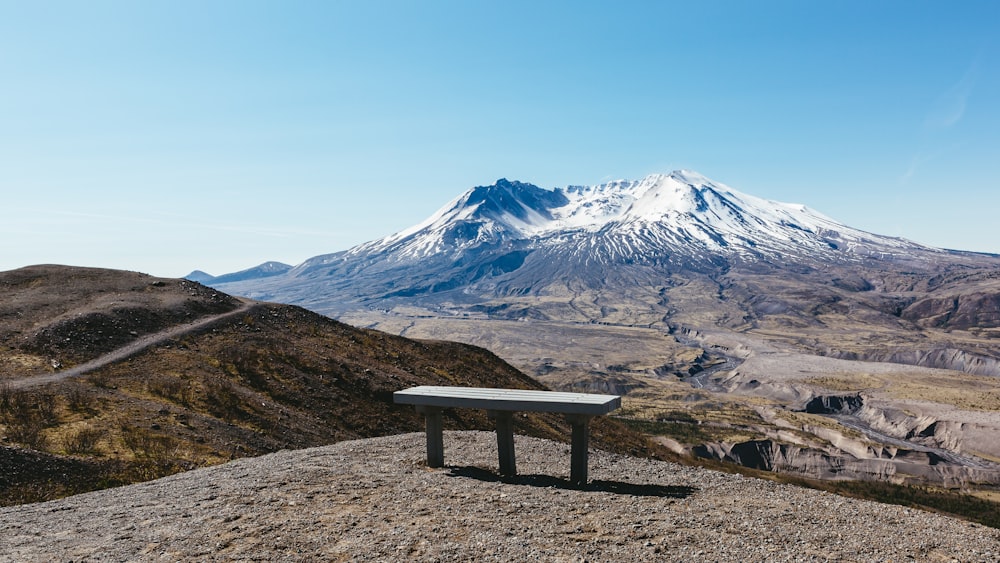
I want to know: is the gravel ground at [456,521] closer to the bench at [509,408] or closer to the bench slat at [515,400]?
the bench at [509,408]

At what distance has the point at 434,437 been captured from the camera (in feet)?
46.4

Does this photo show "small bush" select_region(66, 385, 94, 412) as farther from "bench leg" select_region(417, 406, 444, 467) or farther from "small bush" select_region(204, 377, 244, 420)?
"bench leg" select_region(417, 406, 444, 467)

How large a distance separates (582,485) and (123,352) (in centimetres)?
2034

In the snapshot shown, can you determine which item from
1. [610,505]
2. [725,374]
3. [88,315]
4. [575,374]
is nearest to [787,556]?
[610,505]

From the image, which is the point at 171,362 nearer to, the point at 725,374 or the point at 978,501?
the point at 978,501

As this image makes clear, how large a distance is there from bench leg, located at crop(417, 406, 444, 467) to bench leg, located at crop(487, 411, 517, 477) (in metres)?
1.40

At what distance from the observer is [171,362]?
23.7m

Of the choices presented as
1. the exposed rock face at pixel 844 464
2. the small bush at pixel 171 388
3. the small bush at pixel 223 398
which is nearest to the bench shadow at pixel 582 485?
the small bush at pixel 223 398

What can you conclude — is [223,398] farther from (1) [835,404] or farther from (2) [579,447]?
(1) [835,404]

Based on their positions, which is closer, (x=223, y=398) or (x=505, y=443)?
(x=505, y=443)

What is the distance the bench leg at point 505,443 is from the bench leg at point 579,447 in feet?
4.40

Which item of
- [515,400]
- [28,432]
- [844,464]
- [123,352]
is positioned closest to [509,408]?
[515,400]

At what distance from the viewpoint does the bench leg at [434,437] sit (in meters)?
14.0

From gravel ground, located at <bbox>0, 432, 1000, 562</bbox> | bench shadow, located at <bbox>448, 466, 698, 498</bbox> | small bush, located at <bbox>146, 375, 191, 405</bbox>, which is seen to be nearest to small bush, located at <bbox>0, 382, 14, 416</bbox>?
small bush, located at <bbox>146, 375, 191, 405</bbox>
